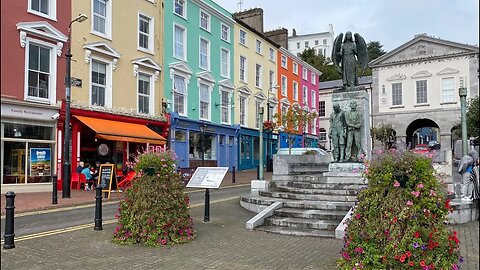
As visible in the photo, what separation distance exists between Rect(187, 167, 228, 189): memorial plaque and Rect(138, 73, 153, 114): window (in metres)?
14.9

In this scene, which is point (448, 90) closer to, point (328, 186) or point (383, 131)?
point (383, 131)

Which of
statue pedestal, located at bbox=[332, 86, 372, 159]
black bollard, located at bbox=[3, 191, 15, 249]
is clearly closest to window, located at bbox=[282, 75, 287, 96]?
statue pedestal, located at bbox=[332, 86, 372, 159]

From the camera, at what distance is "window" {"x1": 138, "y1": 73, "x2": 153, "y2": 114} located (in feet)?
79.5

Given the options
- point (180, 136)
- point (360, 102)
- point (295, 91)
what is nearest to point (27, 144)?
point (180, 136)

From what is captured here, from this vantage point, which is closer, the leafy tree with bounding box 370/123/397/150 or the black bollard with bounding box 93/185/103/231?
the black bollard with bounding box 93/185/103/231

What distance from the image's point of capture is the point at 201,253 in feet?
23.3

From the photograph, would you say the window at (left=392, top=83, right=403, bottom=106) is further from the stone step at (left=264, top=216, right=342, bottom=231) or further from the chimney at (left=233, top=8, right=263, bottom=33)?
the stone step at (left=264, top=216, right=342, bottom=231)

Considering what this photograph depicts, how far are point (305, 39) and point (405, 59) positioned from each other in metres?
70.4

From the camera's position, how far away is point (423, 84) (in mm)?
48344

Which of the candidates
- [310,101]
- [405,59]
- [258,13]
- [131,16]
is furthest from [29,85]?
[405,59]

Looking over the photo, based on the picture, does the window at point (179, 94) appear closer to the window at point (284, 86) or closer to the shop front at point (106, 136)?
the shop front at point (106, 136)

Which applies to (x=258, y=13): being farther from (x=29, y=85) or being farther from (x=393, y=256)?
(x=393, y=256)

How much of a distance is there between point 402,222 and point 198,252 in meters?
3.47

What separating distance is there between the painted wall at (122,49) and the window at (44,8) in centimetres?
112
